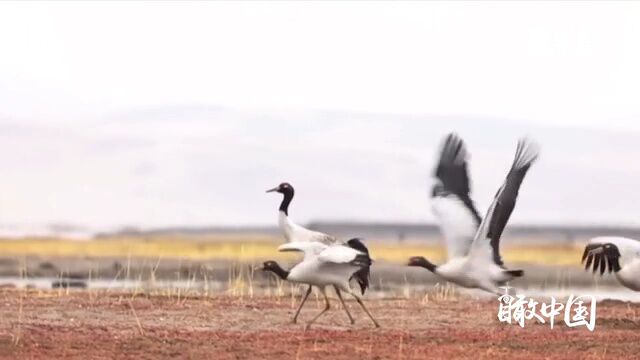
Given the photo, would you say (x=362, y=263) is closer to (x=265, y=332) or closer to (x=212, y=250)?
(x=265, y=332)

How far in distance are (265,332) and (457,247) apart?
2.80 metres

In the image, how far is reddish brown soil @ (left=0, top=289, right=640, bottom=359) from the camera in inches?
649

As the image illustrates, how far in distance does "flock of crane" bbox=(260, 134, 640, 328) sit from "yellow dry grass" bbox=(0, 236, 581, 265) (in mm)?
27093

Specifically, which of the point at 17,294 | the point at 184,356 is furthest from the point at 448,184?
the point at 17,294

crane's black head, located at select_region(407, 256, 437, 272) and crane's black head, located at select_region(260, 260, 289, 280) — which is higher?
crane's black head, located at select_region(407, 256, 437, 272)

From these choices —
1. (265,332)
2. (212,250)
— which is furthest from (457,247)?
(212,250)

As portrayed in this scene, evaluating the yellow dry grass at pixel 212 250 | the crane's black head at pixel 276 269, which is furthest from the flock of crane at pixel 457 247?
the yellow dry grass at pixel 212 250

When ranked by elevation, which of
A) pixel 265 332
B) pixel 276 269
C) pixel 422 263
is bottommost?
pixel 265 332

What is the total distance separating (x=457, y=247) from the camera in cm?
2005

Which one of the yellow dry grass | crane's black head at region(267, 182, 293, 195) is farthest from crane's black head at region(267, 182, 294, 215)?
the yellow dry grass

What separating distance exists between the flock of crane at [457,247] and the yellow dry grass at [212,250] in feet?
88.9

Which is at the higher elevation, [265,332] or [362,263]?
[362,263]

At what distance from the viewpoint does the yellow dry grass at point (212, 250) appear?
51.2 meters

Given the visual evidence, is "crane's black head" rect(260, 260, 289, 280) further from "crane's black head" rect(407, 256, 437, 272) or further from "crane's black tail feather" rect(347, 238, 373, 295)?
"crane's black head" rect(407, 256, 437, 272)
